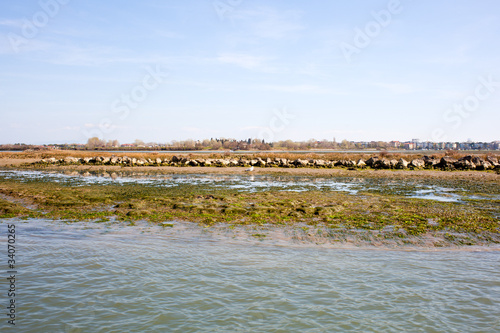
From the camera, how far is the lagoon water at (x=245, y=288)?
547 cm

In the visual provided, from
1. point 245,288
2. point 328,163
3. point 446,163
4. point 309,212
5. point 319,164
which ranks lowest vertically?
point 245,288

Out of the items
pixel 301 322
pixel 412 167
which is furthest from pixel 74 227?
pixel 412 167

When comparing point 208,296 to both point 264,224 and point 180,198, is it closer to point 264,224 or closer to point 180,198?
point 264,224

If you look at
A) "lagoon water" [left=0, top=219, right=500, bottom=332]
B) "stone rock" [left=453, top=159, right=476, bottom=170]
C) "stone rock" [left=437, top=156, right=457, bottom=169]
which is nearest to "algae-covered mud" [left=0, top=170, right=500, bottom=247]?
"lagoon water" [left=0, top=219, right=500, bottom=332]

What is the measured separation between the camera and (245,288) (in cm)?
666

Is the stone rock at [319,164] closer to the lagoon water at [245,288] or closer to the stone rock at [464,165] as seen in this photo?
→ the stone rock at [464,165]

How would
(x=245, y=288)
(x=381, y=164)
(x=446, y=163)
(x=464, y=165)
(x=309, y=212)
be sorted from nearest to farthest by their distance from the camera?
(x=245, y=288) → (x=309, y=212) → (x=464, y=165) → (x=446, y=163) → (x=381, y=164)

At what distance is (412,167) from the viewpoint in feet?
120

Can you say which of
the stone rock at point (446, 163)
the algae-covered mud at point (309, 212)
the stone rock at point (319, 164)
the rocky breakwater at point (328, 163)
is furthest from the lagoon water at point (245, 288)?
the stone rock at point (319, 164)

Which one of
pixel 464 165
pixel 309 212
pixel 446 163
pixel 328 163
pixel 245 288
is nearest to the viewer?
pixel 245 288

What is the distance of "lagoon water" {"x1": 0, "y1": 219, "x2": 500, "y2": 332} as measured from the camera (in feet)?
18.0

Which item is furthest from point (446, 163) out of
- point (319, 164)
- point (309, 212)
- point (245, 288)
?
point (245, 288)

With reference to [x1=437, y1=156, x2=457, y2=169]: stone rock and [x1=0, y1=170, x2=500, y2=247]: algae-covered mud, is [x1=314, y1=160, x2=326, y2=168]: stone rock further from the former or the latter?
[x1=0, y1=170, x2=500, y2=247]: algae-covered mud

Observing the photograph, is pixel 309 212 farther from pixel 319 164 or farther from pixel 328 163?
pixel 328 163
